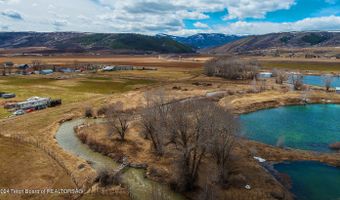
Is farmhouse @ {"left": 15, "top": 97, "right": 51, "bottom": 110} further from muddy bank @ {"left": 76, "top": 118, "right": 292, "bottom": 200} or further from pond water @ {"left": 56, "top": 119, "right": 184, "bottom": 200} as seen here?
muddy bank @ {"left": 76, "top": 118, "right": 292, "bottom": 200}

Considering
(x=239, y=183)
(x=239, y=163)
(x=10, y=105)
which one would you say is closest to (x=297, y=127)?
(x=239, y=163)

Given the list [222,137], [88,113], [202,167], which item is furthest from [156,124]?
[88,113]

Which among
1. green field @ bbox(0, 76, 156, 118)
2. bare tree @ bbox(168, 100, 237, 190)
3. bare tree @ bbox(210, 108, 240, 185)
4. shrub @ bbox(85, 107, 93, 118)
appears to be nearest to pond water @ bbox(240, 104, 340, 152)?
bare tree @ bbox(210, 108, 240, 185)

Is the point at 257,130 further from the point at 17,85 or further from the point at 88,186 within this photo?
the point at 17,85

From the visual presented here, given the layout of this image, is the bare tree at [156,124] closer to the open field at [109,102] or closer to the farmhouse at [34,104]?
the open field at [109,102]

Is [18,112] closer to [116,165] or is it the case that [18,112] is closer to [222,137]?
[116,165]

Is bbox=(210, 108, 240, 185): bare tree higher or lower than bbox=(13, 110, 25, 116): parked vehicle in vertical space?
higher
